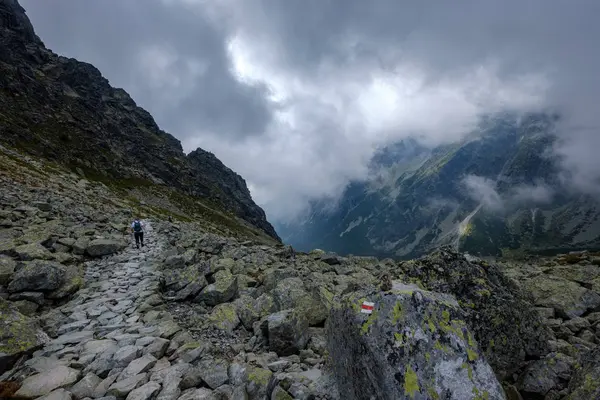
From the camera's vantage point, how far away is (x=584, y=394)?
5504 mm

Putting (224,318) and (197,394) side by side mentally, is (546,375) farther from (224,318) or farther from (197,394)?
(224,318)

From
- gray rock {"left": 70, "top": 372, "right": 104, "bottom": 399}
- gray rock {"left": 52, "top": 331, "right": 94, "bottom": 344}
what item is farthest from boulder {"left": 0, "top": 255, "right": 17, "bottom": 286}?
gray rock {"left": 70, "top": 372, "right": 104, "bottom": 399}

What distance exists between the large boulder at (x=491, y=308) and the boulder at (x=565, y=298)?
322 cm

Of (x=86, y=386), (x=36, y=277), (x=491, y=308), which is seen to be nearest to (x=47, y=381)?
(x=86, y=386)

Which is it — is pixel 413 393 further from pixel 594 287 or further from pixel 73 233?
pixel 73 233

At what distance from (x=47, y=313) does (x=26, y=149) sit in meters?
98.0

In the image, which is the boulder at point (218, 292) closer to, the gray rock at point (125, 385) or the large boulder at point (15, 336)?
the large boulder at point (15, 336)

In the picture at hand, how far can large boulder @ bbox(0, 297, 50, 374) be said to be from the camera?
780 cm

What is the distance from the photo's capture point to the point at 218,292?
12.9m

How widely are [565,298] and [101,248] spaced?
80.4 feet

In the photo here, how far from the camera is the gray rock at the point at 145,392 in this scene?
6.62m

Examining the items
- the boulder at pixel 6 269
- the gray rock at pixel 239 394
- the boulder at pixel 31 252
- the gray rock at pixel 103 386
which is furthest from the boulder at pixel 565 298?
the boulder at pixel 31 252

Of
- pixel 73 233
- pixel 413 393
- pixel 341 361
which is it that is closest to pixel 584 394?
pixel 413 393

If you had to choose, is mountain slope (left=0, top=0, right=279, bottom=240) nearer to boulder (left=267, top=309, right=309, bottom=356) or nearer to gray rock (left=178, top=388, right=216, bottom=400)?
boulder (left=267, top=309, right=309, bottom=356)
